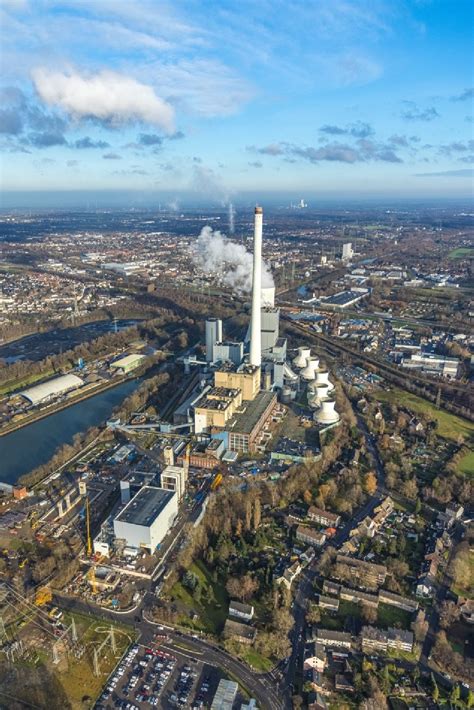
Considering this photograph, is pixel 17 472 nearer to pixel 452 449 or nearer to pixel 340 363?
pixel 452 449

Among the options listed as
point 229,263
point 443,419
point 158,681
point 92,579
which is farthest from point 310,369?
point 229,263

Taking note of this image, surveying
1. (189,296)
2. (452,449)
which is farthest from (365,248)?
(452,449)

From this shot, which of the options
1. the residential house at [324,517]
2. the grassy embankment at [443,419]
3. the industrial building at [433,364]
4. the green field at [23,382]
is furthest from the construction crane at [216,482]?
the industrial building at [433,364]

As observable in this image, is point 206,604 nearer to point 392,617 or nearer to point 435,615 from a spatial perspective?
point 392,617

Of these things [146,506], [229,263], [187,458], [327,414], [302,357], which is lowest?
[187,458]

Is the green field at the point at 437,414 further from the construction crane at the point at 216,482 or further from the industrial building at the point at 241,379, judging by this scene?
the construction crane at the point at 216,482
